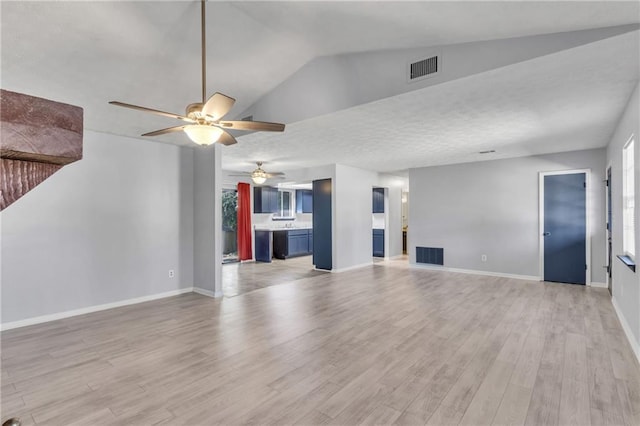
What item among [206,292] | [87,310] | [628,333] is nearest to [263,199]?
[206,292]

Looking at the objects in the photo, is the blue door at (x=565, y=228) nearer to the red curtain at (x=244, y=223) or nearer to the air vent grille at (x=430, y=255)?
the air vent grille at (x=430, y=255)

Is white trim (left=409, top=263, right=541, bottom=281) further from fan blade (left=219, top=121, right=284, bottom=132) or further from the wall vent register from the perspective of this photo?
fan blade (left=219, top=121, right=284, bottom=132)

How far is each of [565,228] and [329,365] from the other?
5.33 meters

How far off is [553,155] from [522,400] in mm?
5258

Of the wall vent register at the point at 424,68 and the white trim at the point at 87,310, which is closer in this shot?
the wall vent register at the point at 424,68

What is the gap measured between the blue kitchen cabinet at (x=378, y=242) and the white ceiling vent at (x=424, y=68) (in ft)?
20.7

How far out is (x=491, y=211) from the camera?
6.72 m

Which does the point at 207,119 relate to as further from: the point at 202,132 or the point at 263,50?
the point at 263,50

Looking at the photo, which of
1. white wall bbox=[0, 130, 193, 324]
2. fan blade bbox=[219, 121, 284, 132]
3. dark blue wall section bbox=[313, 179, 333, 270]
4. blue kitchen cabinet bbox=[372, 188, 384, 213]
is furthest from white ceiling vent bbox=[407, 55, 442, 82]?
blue kitchen cabinet bbox=[372, 188, 384, 213]

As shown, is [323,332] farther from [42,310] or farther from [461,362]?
[42,310]

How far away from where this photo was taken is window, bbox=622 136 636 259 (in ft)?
11.6

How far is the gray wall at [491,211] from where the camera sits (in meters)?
5.73

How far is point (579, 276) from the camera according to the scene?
227 inches

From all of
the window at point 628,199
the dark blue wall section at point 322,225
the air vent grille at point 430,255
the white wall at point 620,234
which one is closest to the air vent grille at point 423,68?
the white wall at point 620,234
